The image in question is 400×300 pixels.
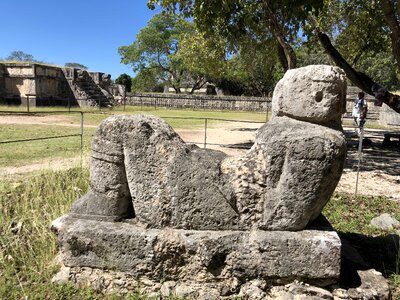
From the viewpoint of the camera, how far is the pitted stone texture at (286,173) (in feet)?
8.14

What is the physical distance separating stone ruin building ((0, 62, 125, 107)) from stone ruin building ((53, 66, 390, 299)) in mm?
21016

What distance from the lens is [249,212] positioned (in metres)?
2.67

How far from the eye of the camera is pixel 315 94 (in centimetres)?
257

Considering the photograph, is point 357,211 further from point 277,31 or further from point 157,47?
point 157,47

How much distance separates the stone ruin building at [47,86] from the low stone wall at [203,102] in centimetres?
655

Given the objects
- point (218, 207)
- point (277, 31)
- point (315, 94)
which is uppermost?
point (277, 31)

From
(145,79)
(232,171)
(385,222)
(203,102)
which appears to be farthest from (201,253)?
(145,79)

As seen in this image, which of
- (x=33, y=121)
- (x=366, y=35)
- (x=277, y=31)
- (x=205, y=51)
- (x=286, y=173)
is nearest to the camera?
(x=286, y=173)

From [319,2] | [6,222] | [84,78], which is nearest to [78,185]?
[6,222]

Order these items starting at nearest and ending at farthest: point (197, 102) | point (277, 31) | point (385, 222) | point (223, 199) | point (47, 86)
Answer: point (223, 199) < point (385, 222) < point (277, 31) < point (47, 86) < point (197, 102)

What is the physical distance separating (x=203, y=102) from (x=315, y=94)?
104ft

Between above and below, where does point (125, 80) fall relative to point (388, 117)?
above

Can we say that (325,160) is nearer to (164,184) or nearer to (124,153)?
(164,184)

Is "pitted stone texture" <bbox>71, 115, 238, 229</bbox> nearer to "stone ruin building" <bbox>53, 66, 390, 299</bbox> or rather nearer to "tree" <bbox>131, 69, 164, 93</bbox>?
"stone ruin building" <bbox>53, 66, 390, 299</bbox>
